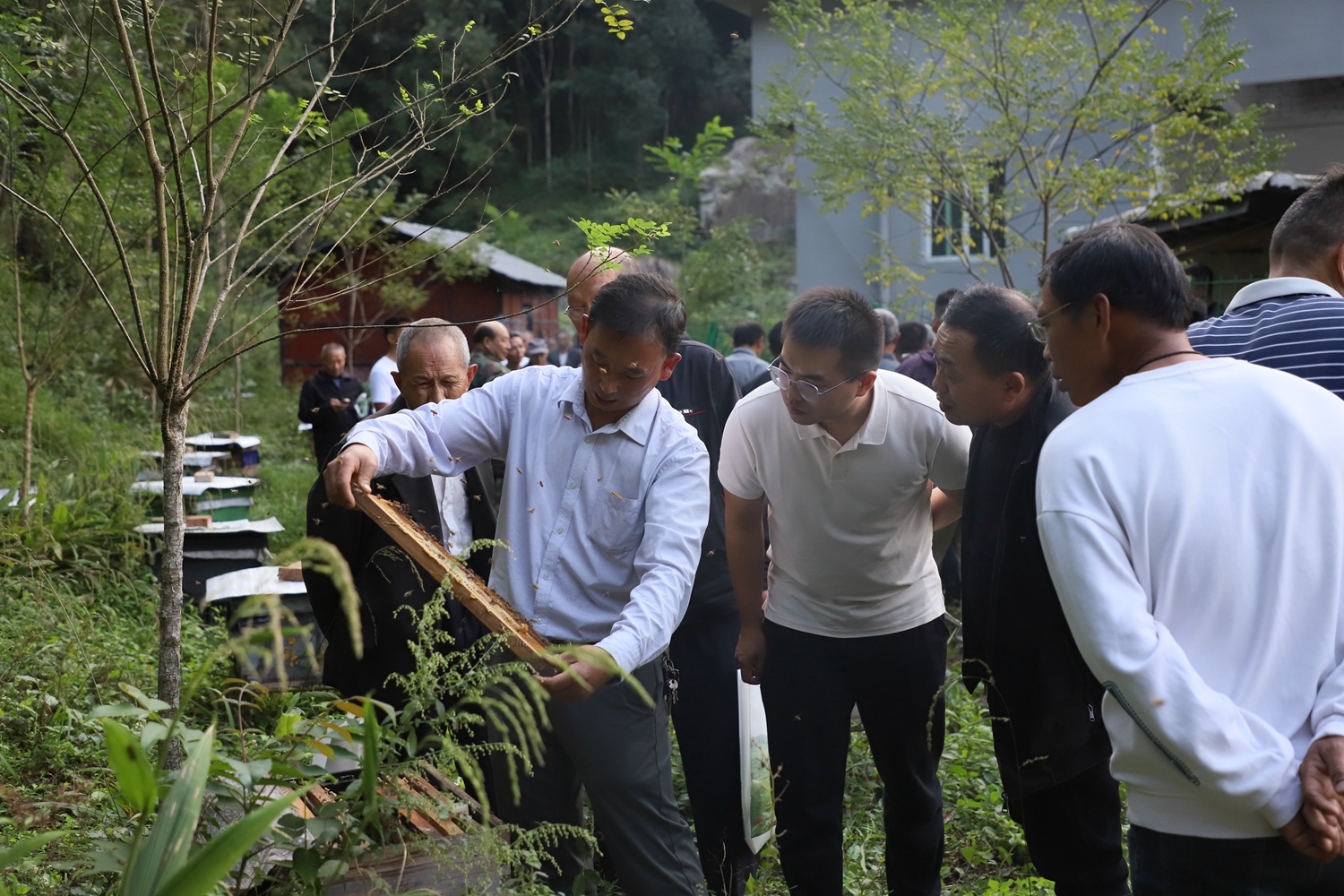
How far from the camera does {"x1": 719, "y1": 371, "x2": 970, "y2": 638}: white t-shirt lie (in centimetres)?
353

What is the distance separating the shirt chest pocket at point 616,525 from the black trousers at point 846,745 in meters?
0.94

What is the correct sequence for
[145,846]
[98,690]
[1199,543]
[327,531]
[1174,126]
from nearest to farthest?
1. [145,846]
2. [1199,543]
3. [327,531]
4. [98,690]
5. [1174,126]

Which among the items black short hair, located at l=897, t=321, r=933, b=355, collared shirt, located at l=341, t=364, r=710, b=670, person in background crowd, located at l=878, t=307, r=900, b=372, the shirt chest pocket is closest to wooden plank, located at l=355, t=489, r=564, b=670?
collared shirt, located at l=341, t=364, r=710, b=670

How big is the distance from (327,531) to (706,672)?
4.60 ft

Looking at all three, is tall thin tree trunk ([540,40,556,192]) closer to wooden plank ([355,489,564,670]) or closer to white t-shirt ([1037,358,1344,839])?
wooden plank ([355,489,564,670])

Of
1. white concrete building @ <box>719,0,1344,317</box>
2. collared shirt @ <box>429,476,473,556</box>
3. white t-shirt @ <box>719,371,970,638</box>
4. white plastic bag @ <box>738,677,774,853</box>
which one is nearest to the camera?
white t-shirt @ <box>719,371,970,638</box>

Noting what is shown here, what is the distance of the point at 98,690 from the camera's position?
470 centimetres

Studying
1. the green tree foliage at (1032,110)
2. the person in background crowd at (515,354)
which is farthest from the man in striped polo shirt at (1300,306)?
the person in background crowd at (515,354)

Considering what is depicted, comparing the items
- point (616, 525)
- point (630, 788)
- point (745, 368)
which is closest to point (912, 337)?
point (745, 368)

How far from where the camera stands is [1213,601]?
6.37ft

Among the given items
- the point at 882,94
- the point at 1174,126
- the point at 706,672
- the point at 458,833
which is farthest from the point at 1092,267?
the point at 882,94

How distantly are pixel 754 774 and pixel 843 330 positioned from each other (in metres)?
1.59

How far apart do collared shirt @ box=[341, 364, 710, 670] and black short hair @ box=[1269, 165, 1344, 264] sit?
6.06 feet

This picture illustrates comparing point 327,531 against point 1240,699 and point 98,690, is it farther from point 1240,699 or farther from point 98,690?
point 1240,699
